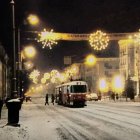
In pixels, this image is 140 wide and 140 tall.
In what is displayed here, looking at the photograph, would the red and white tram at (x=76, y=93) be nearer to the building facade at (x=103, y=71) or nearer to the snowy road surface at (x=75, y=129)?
the snowy road surface at (x=75, y=129)

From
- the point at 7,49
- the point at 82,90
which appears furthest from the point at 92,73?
the point at 82,90

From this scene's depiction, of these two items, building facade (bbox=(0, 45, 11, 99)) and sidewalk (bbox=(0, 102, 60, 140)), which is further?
building facade (bbox=(0, 45, 11, 99))

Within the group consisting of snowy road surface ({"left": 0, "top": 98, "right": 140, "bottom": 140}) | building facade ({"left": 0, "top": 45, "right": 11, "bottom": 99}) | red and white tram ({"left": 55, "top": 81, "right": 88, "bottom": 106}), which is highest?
building facade ({"left": 0, "top": 45, "right": 11, "bottom": 99})

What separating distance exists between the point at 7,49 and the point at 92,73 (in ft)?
217

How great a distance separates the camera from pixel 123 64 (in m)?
117

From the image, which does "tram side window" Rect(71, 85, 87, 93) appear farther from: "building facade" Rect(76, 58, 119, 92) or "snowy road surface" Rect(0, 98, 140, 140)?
"building facade" Rect(76, 58, 119, 92)

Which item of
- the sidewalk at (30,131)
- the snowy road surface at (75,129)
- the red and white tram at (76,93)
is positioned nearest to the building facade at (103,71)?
the red and white tram at (76,93)

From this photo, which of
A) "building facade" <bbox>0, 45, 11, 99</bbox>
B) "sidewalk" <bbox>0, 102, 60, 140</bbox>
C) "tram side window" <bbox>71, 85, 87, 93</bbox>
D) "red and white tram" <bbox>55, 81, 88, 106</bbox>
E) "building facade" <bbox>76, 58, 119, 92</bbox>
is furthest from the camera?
"building facade" <bbox>76, 58, 119, 92</bbox>

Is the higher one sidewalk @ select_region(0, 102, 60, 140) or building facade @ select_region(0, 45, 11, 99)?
building facade @ select_region(0, 45, 11, 99)

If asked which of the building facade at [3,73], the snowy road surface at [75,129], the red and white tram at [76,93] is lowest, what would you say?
the snowy road surface at [75,129]

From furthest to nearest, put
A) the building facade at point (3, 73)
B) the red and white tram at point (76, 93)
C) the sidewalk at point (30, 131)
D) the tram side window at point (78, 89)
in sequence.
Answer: the building facade at point (3, 73)
the tram side window at point (78, 89)
the red and white tram at point (76, 93)
the sidewalk at point (30, 131)

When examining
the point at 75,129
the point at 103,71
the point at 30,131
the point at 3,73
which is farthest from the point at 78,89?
the point at 103,71

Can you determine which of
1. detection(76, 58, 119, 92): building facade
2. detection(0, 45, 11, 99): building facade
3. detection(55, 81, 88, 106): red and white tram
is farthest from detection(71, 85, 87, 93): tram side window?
detection(76, 58, 119, 92): building facade

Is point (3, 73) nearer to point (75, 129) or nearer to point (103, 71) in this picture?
point (75, 129)
